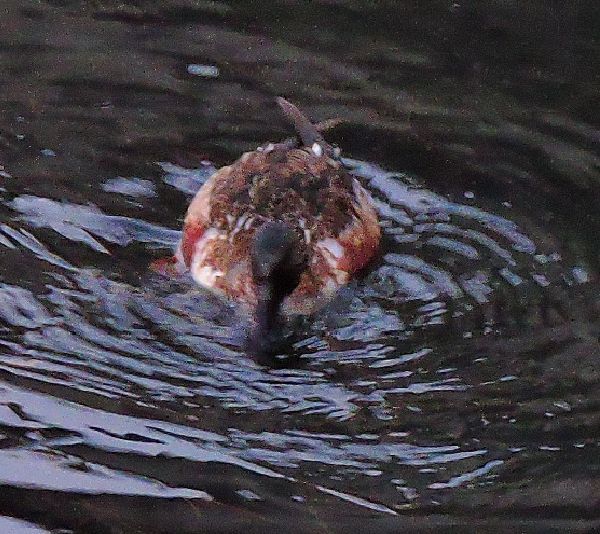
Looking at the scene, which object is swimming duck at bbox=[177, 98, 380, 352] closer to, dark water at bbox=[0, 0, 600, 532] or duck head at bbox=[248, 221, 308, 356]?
duck head at bbox=[248, 221, 308, 356]

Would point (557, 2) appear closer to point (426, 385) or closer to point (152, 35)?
point (152, 35)

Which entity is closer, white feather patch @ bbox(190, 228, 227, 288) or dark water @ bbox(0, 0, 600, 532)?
dark water @ bbox(0, 0, 600, 532)

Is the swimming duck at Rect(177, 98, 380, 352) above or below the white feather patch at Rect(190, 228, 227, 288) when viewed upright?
above

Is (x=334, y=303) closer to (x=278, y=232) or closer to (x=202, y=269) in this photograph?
(x=278, y=232)

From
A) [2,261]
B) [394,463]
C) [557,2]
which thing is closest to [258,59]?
[557,2]

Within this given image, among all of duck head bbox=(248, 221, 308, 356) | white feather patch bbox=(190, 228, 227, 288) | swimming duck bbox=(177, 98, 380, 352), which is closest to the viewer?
duck head bbox=(248, 221, 308, 356)

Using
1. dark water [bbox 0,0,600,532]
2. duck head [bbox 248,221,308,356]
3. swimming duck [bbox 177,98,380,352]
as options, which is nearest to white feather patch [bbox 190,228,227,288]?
swimming duck [bbox 177,98,380,352]

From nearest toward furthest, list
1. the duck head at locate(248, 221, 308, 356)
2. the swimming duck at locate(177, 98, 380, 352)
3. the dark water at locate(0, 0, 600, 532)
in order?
the dark water at locate(0, 0, 600, 532), the duck head at locate(248, 221, 308, 356), the swimming duck at locate(177, 98, 380, 352)

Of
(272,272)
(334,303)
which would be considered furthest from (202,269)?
(334,303)
